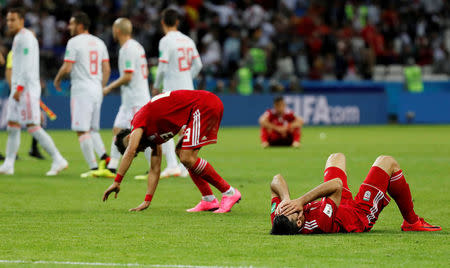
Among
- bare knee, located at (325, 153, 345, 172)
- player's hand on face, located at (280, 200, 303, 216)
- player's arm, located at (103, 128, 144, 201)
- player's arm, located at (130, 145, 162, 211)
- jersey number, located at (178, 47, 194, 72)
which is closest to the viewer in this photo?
player's hand on face, located at (280, 200, 303, 216)

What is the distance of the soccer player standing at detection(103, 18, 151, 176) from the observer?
13.0 metres

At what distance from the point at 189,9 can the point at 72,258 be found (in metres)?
26.2

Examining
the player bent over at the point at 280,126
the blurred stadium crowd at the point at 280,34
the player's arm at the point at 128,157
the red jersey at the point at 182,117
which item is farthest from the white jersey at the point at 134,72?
the blurred stadium crowd at the point at 280,34

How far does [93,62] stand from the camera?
1320 centimetres

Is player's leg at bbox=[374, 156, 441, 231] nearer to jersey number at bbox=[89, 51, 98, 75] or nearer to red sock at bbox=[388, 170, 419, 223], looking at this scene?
red sock at bbox=[388, 170, 419, 223]

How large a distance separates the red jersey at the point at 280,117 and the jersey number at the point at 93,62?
720 centimetres

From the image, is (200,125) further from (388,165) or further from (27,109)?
(27,109)

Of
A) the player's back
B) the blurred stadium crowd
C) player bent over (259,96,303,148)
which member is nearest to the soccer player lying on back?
the player's back

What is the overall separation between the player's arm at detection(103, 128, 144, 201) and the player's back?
14.2ft

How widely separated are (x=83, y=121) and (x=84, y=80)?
25.5 inches

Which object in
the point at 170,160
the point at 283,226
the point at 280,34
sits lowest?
the point at 170,160

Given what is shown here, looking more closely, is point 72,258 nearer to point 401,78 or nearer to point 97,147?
point 97,147

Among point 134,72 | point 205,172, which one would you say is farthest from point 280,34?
point 205,172

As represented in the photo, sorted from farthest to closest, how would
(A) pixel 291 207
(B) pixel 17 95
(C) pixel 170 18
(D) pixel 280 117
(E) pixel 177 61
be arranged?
(D) pixel 280 117, (B) pixel 17 95, (E) pixel 177 61, (C) pixel 170 18, (A) pixel 291 207
